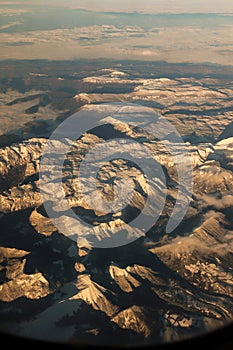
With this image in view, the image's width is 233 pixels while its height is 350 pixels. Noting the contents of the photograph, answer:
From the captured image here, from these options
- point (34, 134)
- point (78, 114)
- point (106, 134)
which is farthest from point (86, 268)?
point (78, 114)

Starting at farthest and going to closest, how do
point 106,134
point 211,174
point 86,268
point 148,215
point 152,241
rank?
point 106,134
point 211,174
point 148,215
point 152,241
point 86,268

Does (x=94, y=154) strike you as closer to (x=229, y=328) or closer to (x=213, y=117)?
(x=213, y=117)

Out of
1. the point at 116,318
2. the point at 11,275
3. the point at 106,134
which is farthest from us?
the point at 106,134

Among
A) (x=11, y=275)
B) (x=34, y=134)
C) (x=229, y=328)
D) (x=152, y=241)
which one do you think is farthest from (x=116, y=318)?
(x=34, y=134)

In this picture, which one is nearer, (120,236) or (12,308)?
(12,308)

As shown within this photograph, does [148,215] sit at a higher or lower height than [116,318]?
lower

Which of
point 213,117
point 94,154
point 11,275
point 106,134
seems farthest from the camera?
point 213,117

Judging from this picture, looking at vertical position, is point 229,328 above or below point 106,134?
above

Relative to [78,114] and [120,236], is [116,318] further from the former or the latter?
[78,114]

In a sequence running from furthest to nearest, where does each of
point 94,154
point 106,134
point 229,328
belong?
point 106,134
point 94,154
point 229,328
